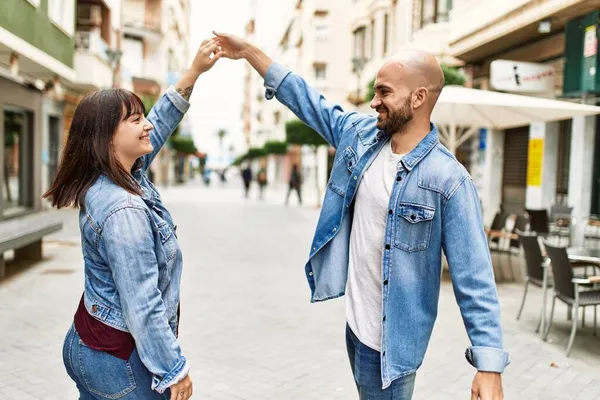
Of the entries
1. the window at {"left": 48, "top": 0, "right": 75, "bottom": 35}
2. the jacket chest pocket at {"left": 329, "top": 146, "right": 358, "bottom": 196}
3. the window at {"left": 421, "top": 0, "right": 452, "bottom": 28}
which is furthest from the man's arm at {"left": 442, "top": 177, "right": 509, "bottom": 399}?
the window at {"left": 421, "top": 0, "right": 452, "bottom": 28}

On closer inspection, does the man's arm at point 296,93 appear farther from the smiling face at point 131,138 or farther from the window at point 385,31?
the window at point 385,31

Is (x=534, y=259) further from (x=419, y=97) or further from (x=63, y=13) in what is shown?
(x=63, y=13)

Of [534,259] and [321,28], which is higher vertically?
[321,28]

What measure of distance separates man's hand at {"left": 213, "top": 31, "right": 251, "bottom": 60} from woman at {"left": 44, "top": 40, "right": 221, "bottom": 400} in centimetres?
55

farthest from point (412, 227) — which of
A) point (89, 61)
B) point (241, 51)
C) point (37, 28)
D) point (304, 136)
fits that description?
point (304, 136)

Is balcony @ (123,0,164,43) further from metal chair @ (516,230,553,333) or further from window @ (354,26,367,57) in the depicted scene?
metal chair @ (516,230,553,333)

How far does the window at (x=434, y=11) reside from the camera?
67.3ft

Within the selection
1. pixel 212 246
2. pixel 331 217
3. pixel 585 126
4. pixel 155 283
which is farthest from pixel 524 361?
pixel 585 126

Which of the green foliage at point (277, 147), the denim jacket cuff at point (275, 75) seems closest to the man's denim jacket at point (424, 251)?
the denim jacket cuff at point (275, 75)

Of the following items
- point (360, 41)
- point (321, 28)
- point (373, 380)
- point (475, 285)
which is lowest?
point (373, 380)

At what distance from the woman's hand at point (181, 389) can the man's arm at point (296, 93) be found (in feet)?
3.61

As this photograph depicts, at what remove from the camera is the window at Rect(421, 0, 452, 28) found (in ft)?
67.3

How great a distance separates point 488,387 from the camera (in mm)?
1995

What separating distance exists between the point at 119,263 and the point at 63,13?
1867cm
